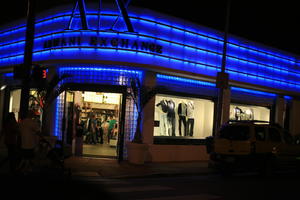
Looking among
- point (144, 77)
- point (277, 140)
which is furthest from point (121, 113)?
point (277, 140)

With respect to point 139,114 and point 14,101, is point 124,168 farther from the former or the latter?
point 14,101

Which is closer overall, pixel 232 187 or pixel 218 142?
pixel 232 187

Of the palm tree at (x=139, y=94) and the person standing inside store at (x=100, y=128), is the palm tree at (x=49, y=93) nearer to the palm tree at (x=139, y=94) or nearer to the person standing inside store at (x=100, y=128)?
the person standing inside store at (x=100, y=128)

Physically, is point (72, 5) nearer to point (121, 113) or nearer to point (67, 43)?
point (67, 43)

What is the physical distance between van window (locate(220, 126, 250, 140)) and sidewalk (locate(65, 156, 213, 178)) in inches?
68.2

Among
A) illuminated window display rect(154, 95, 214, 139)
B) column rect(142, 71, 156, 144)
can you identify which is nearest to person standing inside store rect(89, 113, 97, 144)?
illuminated window display rect(154, 95, 214, 139)

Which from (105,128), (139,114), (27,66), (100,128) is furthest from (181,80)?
(27,66)

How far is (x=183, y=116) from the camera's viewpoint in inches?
750

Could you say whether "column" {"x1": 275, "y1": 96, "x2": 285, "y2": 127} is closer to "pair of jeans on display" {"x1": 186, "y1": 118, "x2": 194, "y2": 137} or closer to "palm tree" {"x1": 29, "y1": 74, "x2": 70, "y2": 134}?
"pair of jeans on display" {"x1": 186, "y1": 118, "x2": 194, "y2": 137}

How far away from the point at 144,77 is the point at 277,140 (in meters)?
5.74

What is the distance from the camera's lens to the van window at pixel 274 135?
14333 mm

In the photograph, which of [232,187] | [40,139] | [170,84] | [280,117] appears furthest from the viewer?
[280,117]

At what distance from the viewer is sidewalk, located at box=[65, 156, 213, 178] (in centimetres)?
1288

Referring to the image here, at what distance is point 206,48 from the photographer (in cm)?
1825
